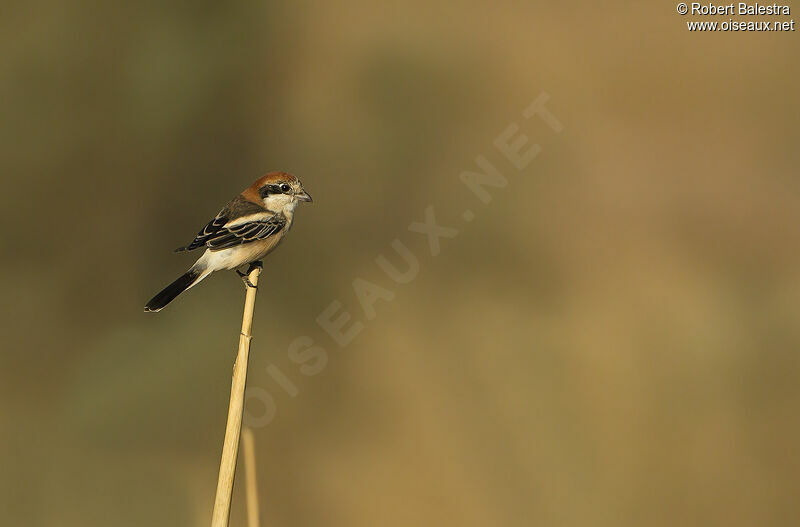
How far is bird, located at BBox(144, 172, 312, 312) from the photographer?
126 inches

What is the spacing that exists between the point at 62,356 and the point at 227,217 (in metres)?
2.22

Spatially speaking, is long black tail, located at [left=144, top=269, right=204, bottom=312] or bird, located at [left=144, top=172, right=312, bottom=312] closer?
long black tail, located at [left=144, top=269, right=204, bottom=312]

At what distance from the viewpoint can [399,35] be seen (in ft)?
18.5

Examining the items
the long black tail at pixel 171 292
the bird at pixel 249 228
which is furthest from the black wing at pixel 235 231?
the long black tail at pixel 171 292

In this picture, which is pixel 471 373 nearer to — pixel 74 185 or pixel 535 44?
pixel 535 44

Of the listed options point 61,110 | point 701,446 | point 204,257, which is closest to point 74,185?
point 61,110

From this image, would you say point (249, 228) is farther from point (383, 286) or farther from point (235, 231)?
point (383, 286)

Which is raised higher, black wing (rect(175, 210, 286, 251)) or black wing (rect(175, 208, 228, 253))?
black wing (rect(175, 208, 228, 253))

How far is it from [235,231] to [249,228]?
0.22 ft

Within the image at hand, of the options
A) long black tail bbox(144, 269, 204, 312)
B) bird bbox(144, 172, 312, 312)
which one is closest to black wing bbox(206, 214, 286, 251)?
bird bbox(144, 172, 312, 312)

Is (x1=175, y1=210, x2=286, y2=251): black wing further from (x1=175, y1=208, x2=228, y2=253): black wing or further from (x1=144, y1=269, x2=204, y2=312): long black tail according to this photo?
(x1=144, y1=269, x2=204, y2=312): long black tail

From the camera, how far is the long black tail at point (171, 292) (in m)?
2.79

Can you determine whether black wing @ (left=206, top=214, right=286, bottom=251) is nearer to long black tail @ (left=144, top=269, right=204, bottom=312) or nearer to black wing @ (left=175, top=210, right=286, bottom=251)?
black wing @ (left=175, top=210, right=286, bottom=251)

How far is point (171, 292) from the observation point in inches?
114
